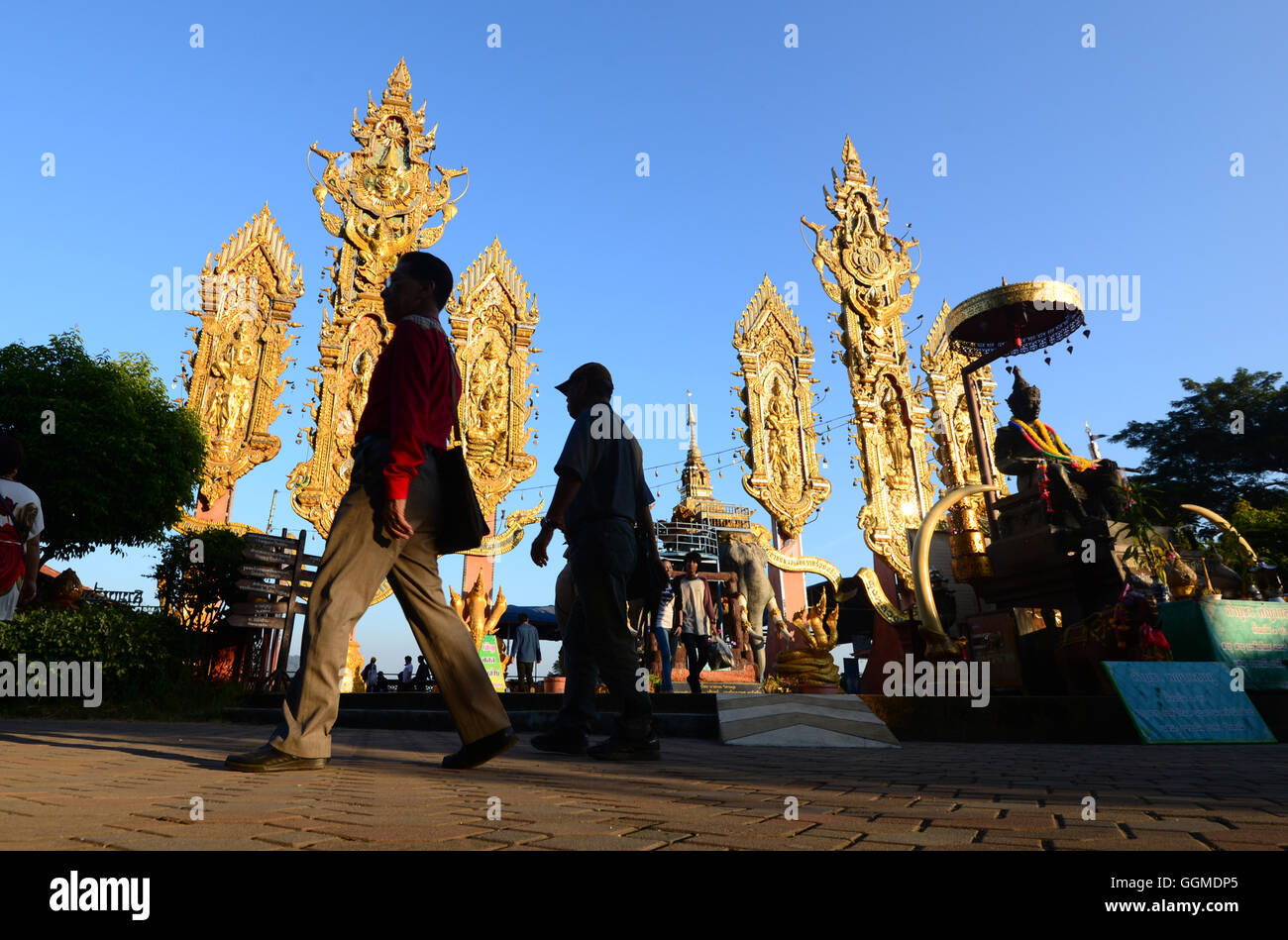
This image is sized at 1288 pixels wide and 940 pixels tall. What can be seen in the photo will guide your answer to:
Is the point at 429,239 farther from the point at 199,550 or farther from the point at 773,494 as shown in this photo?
the point at 199,550

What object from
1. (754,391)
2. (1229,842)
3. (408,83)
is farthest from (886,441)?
(1229,842)

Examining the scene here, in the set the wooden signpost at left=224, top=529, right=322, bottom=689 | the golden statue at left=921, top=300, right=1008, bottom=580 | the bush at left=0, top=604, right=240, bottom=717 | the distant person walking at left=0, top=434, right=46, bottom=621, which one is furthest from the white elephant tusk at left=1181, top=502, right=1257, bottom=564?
the golden statue at left=921, top=300, right=1008, bottom=580

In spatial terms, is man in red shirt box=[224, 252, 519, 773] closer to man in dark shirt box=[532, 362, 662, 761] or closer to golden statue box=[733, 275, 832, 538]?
man in dark shirt box=[532, 362, 662, 761]

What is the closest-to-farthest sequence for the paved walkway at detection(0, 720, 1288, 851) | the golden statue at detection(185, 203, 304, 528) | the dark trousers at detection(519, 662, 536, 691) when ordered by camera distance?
1. the paved walkway at detection(0, 720, 1288, 851)
2. the dark trousers at detection(519, 662, 536, 691)
3. the golden statue at detection(185, 203, 304, 528)

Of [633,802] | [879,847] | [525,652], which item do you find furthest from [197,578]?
[879,847]

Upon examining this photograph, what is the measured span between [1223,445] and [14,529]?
39501 millimetres

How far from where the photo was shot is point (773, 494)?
67.9 ft

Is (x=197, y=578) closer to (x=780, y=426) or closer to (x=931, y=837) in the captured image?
(x=931, y=837)

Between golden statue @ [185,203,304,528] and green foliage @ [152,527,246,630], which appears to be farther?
golden statue @ [185,203,304,528]

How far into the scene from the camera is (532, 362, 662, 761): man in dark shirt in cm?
379

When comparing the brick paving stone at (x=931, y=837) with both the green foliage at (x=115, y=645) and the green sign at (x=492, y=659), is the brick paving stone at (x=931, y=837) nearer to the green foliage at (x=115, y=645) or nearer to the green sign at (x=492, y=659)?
the green foliage at (x=115, y=645)

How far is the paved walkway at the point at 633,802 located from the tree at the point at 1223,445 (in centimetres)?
3139

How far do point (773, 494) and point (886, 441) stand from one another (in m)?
5.30

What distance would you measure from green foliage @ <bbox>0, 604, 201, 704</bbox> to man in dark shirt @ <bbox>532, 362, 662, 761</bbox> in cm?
572
